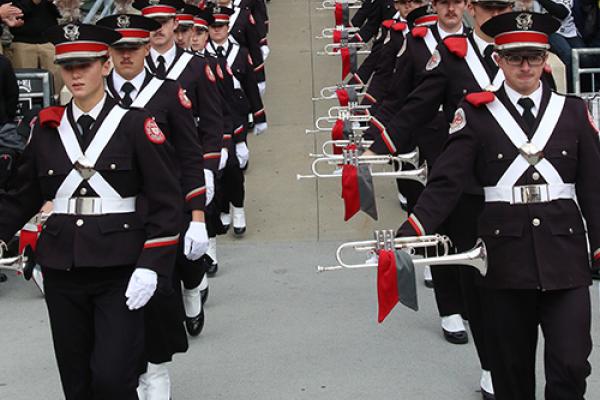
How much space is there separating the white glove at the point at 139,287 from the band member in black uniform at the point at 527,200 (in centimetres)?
109

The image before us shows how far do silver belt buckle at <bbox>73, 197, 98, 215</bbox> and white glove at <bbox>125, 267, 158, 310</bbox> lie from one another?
0.33 m

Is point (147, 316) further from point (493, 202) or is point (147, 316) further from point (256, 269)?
point (256, 269)

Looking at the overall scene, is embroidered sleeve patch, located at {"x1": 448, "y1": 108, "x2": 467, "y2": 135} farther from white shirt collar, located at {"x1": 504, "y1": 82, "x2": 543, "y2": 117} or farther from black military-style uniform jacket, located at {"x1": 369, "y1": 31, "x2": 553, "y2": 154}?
black military-style uniform jacket, located at {"x1": 369, "y1": 31, "x2": 553, "y2": 154}

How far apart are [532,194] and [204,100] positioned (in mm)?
2690

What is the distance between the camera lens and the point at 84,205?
16.4 ft

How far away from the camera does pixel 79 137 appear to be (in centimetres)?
500

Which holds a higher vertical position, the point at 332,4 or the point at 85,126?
the point at 332,4

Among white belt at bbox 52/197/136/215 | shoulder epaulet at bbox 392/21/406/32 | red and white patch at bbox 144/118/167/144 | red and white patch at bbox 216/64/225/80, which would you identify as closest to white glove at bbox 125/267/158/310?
white belt at bbox 52/197/136/215

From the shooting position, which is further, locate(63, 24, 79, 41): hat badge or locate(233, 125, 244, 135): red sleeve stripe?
locate(233, 125, 244, 135): red sleeve stripe

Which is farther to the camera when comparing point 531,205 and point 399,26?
point 399,26

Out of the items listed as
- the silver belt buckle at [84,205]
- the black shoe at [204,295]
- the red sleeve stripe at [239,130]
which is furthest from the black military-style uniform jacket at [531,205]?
the red sleeve stripe at [239,130]

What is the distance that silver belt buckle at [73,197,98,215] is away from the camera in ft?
16.4

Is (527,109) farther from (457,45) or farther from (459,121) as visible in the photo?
(457,45)

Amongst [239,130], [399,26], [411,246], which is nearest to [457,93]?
[411,246]
